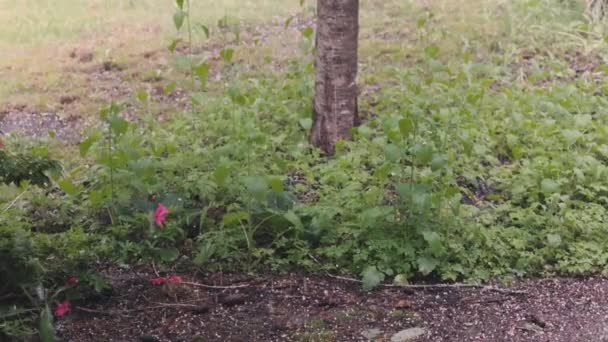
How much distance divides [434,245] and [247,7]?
6.07m

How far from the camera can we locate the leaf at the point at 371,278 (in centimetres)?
382

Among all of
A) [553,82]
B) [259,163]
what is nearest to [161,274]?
[259,163]

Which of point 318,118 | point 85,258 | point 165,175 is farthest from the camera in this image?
point 318,118

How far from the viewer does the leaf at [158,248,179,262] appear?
3975 mm

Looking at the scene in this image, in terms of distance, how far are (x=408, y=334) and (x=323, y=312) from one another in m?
0.42

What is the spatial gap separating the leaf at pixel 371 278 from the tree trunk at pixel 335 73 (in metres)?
1.54

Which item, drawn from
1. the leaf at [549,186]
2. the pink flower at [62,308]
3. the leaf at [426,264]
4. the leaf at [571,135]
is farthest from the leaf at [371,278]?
the leaf at [571,135]

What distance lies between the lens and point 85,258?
3.59 m

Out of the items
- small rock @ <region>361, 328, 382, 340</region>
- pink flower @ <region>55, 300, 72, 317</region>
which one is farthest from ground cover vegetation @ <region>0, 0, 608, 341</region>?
small rock @ <region>361, 328, 382, 340</region>

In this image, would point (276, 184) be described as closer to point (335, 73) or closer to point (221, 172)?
point (221, 172)

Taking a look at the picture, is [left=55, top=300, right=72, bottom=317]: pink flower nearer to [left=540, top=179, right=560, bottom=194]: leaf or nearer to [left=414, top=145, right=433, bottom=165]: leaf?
[left=414, top=145, right=433, bottom=165]: leaf

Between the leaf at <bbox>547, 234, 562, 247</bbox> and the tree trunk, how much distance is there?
1.65 meters

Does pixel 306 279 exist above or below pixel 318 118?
below

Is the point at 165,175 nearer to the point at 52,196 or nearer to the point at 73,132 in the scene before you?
the point at 52,196
